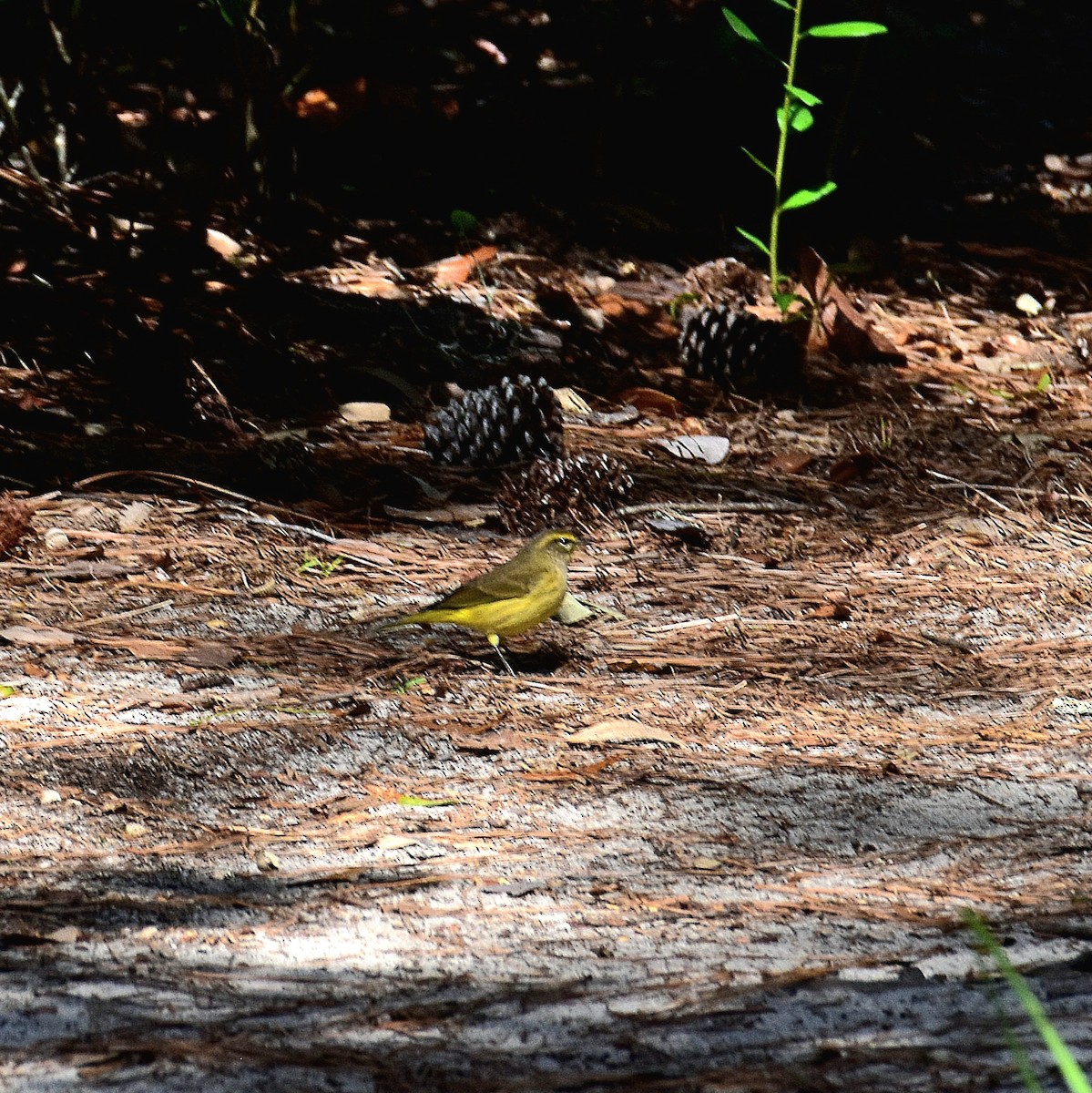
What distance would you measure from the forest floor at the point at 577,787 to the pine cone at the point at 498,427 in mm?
144

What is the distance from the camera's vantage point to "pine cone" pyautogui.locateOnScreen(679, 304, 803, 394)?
5543 mm

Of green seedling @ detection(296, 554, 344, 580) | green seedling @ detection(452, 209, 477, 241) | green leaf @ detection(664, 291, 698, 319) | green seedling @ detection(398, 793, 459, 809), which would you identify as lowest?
green seedling @ detection(296, 554, 344, 580)

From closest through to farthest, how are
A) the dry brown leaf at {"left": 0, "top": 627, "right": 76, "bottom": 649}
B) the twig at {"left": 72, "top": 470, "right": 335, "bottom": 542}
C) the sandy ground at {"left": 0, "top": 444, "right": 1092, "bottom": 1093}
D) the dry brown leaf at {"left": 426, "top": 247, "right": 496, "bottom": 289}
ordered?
the sandy ground at {"left": 0, "top": 444, "right": 1092, "bottom": 1093}
the dry brown leaf at {"left": 0, "top": 627, "right": 76, "bottom": 649}
the twig at {"left": 72, "top": 470, "right": 335, "bottom": 542}
the dry brown leaf at {"left": 426, "top": 247, "right": 496, "bottom": 289}

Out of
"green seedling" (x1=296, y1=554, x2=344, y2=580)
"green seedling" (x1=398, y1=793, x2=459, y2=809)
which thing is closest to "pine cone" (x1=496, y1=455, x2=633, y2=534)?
"green seedling" (x1=296, y1=554, x2=344, y2=580)

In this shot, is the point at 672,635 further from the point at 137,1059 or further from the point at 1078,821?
the point at 137,1059

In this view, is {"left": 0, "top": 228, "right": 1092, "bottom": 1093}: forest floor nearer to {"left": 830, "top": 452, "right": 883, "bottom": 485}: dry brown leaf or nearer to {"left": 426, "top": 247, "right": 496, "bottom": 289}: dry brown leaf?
{"left": 830, "top": 452, "right": 883, "bottom": 485}: dry brown leaf

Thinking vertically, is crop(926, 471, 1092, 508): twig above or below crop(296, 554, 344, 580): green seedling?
above

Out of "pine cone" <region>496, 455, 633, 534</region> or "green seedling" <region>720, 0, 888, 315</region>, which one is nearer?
"pine cone" <region>496, 455, 633, 534</region>

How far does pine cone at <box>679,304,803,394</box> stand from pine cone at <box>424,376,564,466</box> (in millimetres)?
1057

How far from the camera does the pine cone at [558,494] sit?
169 inches

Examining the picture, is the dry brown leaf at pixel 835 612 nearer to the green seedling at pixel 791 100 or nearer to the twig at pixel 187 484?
the twig at pixel 187 484

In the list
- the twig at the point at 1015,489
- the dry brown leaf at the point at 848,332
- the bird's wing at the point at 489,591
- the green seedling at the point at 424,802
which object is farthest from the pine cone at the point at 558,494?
the dry brown leaf at the point at 848,332

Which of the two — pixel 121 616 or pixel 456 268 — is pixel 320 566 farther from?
pixel 456 268

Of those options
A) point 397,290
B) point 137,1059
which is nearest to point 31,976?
point 137,1059
